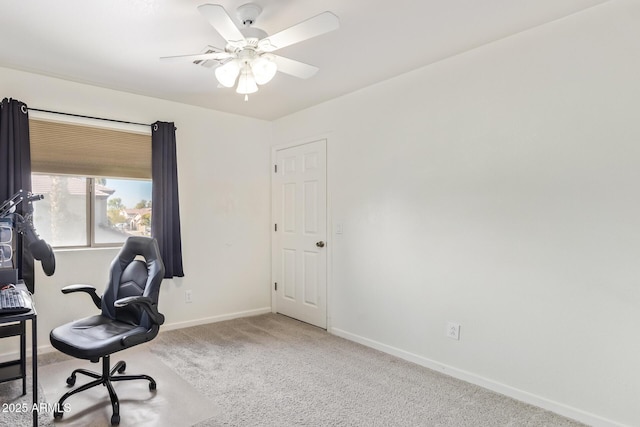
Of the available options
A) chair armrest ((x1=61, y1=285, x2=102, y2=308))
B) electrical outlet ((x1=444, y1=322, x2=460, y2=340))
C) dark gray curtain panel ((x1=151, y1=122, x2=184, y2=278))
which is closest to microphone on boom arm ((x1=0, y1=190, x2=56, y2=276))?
chair armrest ((x1=61, y1=285, x2=102, y2=308))

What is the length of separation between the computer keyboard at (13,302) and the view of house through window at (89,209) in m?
1.07

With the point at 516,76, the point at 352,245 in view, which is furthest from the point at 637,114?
the point at 352,245

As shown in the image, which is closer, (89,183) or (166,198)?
(89,183)

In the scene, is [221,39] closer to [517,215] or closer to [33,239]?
[33,239]

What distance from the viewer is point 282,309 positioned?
15.1ft


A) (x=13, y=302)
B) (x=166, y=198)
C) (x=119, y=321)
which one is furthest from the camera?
(x=166, y=198)

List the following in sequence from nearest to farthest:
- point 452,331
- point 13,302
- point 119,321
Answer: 1. point 13,302
2. point 119,321
3. point 452,331

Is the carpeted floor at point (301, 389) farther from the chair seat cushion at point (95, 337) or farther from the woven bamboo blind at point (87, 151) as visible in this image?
the woven bamboo blind at point (87, 151)

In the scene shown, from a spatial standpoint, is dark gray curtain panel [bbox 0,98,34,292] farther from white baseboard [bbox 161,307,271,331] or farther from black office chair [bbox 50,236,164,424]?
white baseboard [bbox 161,307,271,331]

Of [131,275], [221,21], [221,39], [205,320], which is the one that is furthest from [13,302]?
[205,320]

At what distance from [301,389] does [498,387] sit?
54.4 inches

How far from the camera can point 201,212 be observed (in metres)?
4.18

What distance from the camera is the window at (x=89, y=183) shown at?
328 centimetres

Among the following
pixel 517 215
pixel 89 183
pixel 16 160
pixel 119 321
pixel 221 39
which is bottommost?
pixel 119 321
